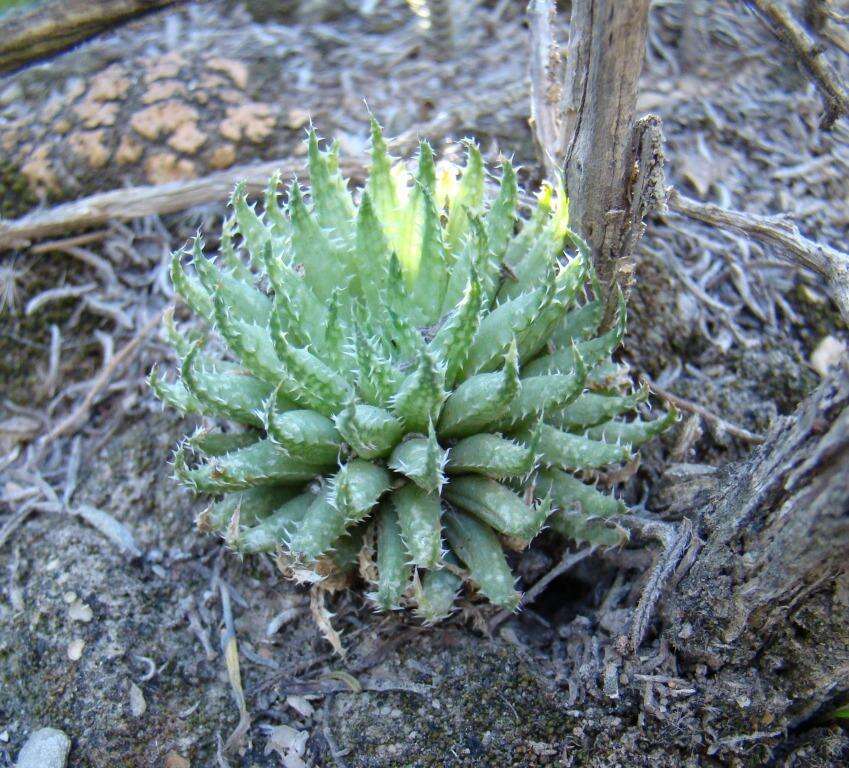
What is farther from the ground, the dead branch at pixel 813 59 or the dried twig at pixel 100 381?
the dead branch at pixel 813 59

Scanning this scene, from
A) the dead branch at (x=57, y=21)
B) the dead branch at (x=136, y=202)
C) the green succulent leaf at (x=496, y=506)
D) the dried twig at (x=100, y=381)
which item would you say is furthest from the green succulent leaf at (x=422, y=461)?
the dead branch at (x=57, y=21)

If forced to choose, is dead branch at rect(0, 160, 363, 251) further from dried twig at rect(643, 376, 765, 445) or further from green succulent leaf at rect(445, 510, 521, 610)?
green succulent leaf at rect(445, 510, 521, 610)

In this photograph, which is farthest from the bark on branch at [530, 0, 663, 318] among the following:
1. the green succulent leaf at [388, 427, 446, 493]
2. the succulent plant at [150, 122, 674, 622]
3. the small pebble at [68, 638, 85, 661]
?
the small pebble at [68, 638, 85, 661]

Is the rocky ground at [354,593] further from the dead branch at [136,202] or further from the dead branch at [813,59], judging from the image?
the dead branch at [813,59]

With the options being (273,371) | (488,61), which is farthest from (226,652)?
(488,61)

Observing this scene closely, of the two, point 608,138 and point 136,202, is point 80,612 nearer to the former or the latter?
point 136,202

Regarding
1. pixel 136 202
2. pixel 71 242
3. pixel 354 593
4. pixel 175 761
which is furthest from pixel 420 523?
pixel 71 242

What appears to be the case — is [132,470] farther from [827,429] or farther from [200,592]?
[827,429]
